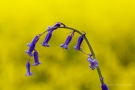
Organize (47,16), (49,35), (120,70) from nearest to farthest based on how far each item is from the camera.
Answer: (49,35) → (120,70) → (47,16)

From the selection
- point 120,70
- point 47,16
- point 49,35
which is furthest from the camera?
point 47,16

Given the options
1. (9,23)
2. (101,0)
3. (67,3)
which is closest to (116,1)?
(101,0)

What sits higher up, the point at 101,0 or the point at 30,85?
the point at 101,0

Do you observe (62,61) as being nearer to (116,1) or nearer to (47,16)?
(47,16)

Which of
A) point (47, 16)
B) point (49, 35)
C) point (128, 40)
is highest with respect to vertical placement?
point (47, 16)

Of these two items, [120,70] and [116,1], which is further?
[116,1]

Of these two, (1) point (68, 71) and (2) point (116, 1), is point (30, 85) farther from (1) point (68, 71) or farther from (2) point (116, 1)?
(2) point (116, 1)
